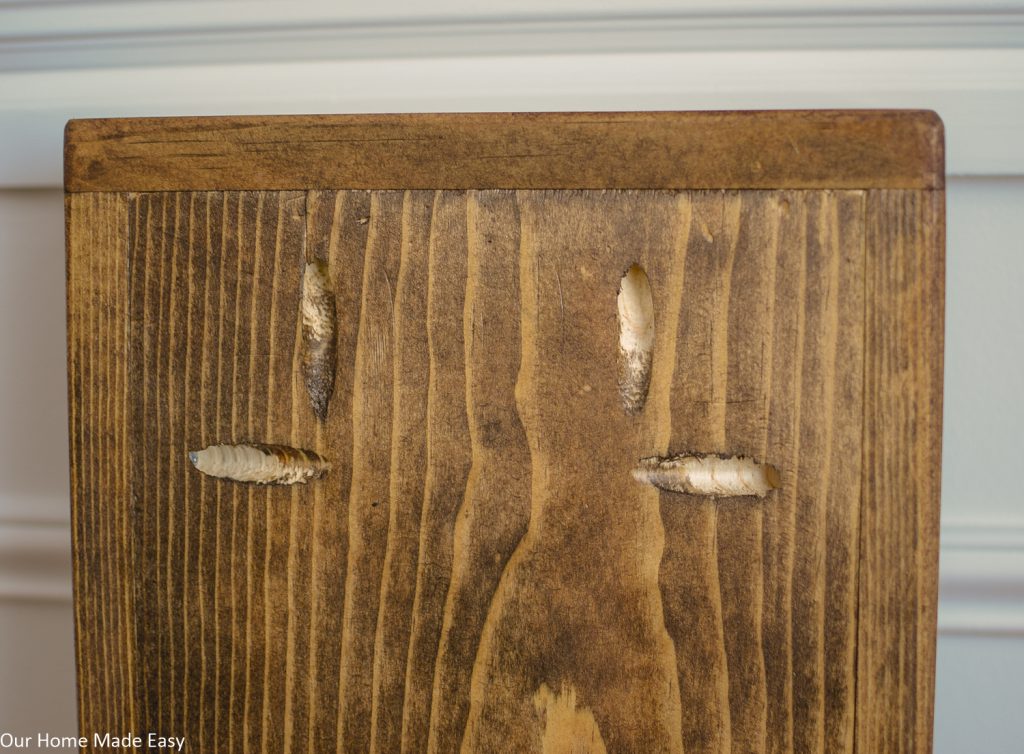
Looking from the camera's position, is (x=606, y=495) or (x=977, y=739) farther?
(x=977, y=739)

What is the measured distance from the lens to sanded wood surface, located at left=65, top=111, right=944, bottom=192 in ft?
1.12

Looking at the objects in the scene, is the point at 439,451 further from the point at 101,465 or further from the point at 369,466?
the point at 101,465

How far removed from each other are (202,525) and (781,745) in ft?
1.05

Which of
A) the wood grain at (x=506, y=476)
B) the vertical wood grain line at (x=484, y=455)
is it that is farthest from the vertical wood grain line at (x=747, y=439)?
the vertical wood grain line at (x=484, y=455)

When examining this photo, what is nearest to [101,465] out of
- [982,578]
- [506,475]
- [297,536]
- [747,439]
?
[297,536]

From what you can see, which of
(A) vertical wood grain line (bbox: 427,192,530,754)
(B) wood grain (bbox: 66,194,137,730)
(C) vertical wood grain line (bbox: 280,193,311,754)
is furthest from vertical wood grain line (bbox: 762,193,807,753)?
(B) wood grain (bbox: 66,194,137,730)

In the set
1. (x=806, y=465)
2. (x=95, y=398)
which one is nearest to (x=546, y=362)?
(x=806, y=465)

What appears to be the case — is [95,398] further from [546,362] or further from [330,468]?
[546,362]

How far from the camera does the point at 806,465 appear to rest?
1.16ft

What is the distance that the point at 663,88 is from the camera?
48cm

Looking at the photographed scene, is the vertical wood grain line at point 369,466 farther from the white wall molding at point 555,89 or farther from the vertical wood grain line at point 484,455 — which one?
the white wall molding at point 555,89

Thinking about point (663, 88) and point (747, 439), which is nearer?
point (747, 439)

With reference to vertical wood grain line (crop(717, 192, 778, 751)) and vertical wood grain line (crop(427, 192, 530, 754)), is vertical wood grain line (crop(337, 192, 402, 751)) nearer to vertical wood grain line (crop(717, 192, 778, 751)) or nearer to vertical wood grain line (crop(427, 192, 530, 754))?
vertical wood grain line (crop(427, 192, 530, 754))

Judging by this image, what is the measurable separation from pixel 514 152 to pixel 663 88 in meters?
0.17
